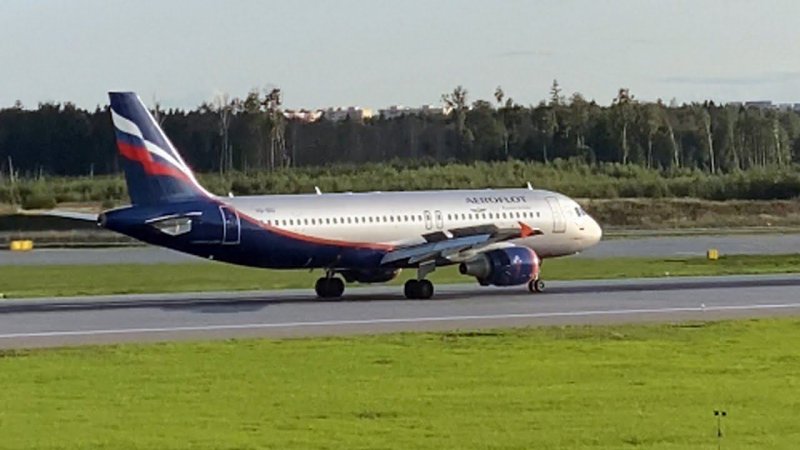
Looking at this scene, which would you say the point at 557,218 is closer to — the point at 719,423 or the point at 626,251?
the point at 626,251

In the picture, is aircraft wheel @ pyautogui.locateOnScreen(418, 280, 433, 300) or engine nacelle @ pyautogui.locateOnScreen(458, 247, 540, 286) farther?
aircraft wheel @ pyautogui.locateOnScreen(418, 280, 433, 300)

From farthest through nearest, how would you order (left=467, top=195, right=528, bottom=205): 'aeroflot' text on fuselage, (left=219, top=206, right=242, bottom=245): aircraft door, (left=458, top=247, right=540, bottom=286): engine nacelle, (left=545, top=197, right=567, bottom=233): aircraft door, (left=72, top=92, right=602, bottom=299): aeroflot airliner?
1. (left=545, top=197, right=567, bottom=233): aircraft door
2. (left=467, top=195, right=528, bottom=205): 'aeroflot' text on fuselage
3. (left=458, top=247, right=540, bottom=286): engine nacelle
4. (left=219, top=206, right=242, bottom=245): aircraft door
5. (left=72, top=92, right=602, bottom=299): aeroflot airliner

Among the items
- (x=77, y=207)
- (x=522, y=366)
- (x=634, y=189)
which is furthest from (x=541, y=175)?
(x=522, y=366)

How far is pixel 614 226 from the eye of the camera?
313 ft

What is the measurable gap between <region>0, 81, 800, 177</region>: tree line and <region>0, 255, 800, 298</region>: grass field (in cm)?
6762

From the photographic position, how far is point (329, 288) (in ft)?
141

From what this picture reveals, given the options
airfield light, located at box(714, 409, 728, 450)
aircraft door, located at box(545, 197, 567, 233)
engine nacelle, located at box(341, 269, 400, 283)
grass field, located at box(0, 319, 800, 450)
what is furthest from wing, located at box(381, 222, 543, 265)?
airfield light, located at box(714, 409, 728, 450)

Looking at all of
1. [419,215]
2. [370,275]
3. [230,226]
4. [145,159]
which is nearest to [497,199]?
[419,215]

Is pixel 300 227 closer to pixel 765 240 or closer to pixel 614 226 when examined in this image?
pixel 765 240

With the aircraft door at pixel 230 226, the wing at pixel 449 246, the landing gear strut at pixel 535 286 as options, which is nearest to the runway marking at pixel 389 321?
the wing at pixel 449 246

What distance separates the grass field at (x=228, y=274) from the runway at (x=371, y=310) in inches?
186

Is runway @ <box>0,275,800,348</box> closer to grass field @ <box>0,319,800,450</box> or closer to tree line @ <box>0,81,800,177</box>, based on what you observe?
grass field @ <box>0,319,800,450</box>

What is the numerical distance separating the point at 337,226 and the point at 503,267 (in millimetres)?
4426

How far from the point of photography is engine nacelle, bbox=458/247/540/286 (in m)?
41.8
